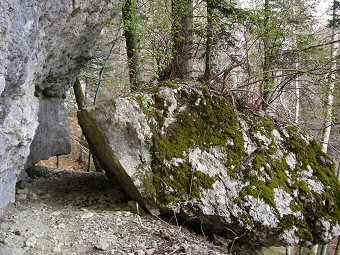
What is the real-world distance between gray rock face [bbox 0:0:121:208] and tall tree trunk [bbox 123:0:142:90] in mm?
1424

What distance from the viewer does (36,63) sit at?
3.58 metres

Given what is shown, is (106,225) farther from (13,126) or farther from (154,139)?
(13,126)

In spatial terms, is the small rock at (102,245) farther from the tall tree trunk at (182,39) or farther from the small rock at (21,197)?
the tall tree trunk at (182,39)

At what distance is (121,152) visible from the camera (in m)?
4.00

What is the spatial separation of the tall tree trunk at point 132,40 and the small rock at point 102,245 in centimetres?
338

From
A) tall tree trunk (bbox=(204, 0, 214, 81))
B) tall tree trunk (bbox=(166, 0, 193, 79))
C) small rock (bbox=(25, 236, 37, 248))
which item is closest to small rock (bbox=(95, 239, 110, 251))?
small rock (bbox=(25, 236, 37, 248))

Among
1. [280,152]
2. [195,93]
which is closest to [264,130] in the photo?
[280,152]

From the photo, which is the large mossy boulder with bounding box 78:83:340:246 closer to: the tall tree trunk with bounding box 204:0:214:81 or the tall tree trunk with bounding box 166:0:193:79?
the tall tree trunk with bounding box 166:0:193:79

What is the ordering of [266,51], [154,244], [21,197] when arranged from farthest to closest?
[266,51] → [21,197] → [154,244]

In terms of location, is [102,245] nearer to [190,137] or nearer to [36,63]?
[190,137]

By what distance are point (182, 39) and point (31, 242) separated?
450 cm

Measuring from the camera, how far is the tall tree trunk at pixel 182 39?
5.94m

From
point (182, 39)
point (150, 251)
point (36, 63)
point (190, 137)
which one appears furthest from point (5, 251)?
point (182, 39)

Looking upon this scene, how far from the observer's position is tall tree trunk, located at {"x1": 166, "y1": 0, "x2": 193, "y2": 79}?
234 inches
